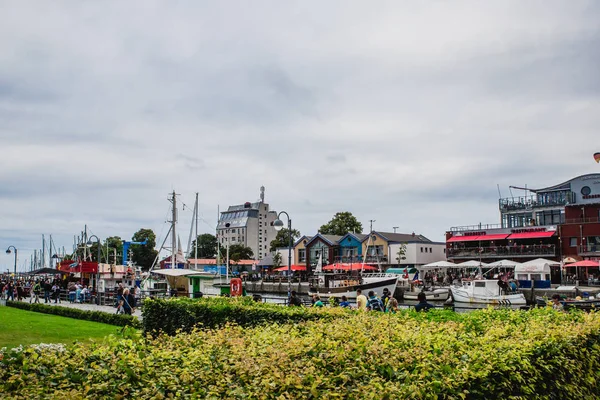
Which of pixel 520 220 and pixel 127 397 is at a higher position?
pixel 520 220

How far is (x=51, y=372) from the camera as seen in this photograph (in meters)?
6.38

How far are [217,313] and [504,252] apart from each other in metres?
68.1

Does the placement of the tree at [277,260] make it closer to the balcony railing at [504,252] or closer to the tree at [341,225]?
the tree at [341,225]

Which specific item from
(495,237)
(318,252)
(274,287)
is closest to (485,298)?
(495,237)

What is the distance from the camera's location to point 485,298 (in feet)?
159

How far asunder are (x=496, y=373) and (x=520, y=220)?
86.3m

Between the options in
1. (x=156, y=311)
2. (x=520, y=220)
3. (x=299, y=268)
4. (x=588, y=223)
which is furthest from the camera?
(x=299, y=268)

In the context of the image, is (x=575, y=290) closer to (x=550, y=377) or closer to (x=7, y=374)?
(x=550, y=377)

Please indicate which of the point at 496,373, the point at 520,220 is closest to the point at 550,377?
the point at 496,373

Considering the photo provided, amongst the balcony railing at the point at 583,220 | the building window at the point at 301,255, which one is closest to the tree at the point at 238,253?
the building window at the point at 301,255

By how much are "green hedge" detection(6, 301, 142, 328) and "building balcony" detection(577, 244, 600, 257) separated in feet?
200

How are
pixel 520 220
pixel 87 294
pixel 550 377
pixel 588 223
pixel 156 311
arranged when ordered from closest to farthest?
pixel 550 377
pixel 156 311
pixel 87 294
pixel 588 223
pixel 520 220

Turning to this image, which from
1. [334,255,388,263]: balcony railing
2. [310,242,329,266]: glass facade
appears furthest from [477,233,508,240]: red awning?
[310,242,329,266]: glass facade

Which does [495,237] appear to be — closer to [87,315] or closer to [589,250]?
[589,250]
